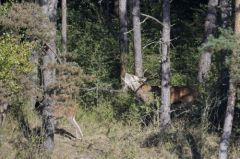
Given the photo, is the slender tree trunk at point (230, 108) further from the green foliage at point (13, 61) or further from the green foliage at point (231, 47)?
the green foliage at point (13, 61)

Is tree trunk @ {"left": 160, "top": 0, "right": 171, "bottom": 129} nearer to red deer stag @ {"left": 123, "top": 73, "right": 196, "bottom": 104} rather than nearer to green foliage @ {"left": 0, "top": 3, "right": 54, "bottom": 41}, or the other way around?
red deer stag @ {"left": 123, "top": 73, "right": 196, "bottom": 104}

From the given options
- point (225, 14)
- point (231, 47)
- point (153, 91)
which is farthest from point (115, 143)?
point (225, 14)

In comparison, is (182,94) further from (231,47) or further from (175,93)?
(231,47)

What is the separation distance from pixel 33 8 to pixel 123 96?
5092mm

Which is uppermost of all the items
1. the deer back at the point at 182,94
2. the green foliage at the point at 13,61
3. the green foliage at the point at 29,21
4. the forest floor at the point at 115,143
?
the green foliage at the point at 29,21

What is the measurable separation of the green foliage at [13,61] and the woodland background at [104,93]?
2 centimetres

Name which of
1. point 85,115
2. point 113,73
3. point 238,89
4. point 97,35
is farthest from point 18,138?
point 97,35

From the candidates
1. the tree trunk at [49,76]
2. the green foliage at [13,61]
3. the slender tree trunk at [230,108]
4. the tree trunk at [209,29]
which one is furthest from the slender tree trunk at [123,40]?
the slender tree trunk at [230,108]

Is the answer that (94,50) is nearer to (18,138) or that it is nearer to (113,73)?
(113,73)

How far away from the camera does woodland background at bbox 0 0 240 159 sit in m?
11.6

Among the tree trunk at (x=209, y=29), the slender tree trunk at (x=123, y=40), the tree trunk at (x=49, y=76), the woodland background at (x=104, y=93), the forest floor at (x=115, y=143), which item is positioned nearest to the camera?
the woodland background at (x=104, y=93)

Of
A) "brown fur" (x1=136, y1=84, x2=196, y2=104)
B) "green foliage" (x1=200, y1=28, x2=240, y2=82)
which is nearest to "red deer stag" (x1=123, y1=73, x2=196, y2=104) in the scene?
"brown fur" (x1=136, y1=84, x2=196, y2=104)

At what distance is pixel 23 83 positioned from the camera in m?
11.7

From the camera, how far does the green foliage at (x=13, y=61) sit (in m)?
11.5
